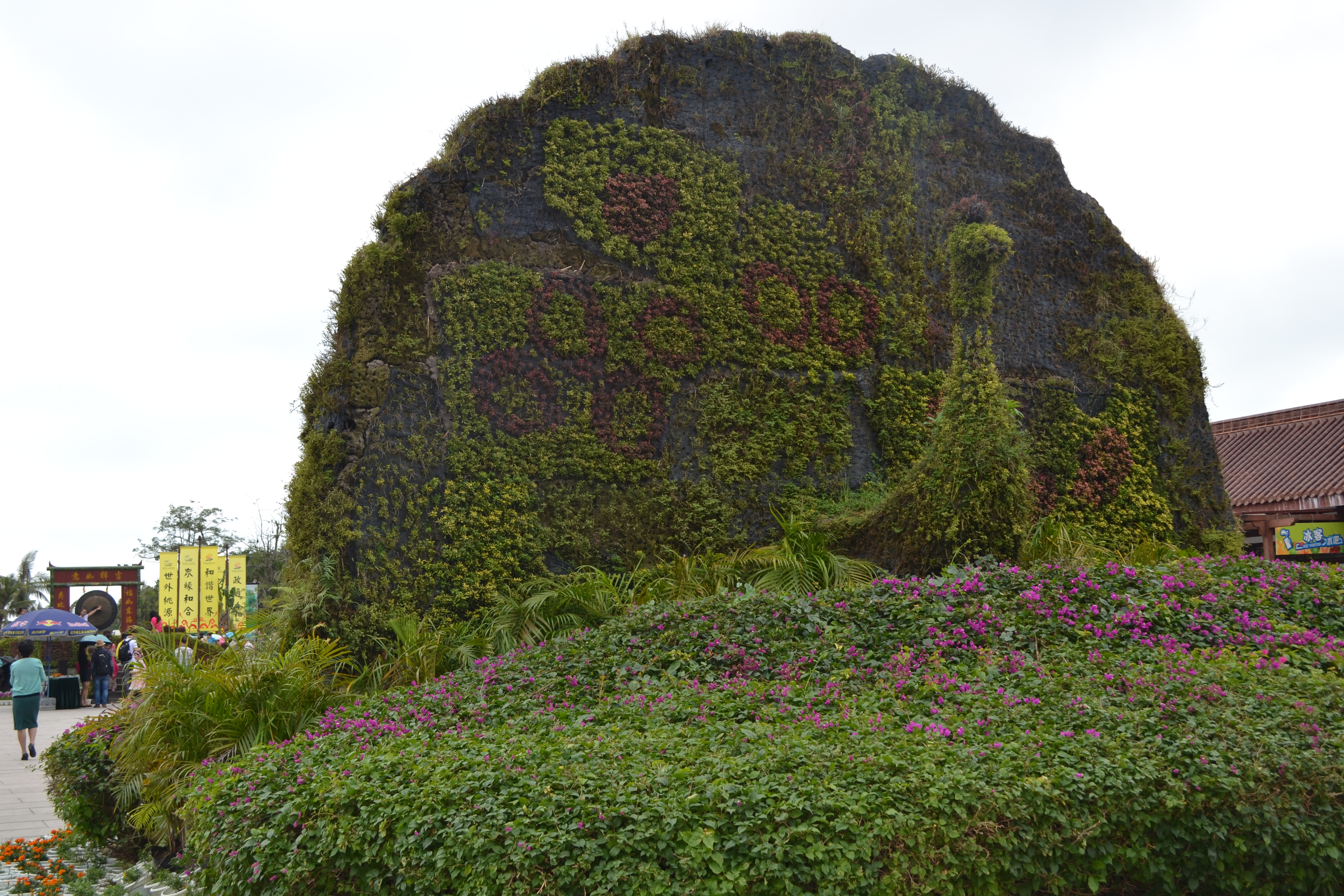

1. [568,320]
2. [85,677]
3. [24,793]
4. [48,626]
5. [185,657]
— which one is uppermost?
[568,320]

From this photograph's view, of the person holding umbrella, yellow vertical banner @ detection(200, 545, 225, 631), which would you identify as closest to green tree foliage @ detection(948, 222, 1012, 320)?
yellow vertical banner @ detection(200, 545, 225, 631)

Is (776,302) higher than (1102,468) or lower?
higher

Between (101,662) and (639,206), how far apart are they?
14.4 m

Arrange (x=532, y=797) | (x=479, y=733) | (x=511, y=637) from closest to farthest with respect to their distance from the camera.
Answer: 1. (x=532, y=797)
2. (x=479, y=733)
3. (x=511, y=637)

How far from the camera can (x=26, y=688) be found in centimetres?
1138

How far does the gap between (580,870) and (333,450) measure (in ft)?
22.0

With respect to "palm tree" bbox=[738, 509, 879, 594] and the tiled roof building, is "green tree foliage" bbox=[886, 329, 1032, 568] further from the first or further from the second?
the tiled roof building

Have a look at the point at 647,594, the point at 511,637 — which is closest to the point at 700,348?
the point at 647,594

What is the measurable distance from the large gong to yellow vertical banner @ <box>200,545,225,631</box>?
1074 cm

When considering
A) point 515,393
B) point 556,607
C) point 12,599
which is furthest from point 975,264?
point 12,599

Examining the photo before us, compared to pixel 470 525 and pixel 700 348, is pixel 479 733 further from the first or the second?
pixel 700 348

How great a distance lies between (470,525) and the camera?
968cm

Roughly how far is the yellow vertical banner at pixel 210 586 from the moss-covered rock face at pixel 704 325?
9.51 metres

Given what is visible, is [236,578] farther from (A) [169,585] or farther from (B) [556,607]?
(B) [556,607]
